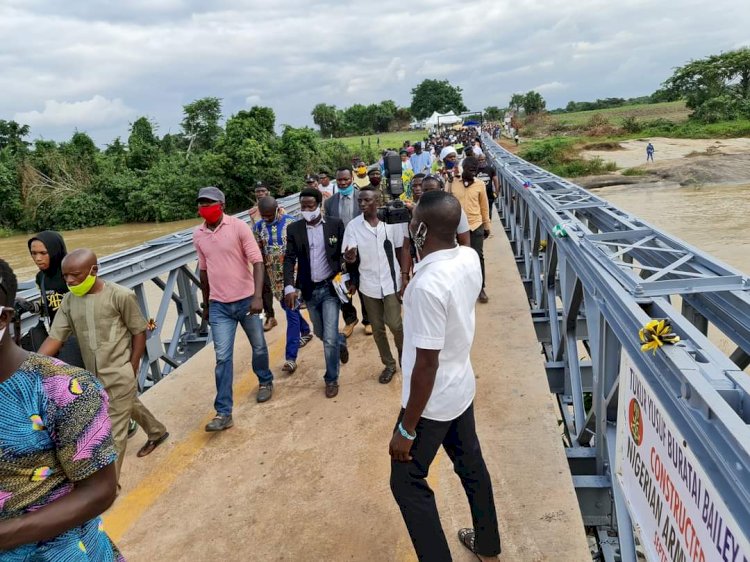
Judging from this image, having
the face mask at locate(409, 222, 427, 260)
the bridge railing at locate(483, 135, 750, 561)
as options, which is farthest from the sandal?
the bridge railing at locate(483, 135, 750, 561)

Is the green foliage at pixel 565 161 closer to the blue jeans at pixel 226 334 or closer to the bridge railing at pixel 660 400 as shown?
the bridge railing at pixel 660 400

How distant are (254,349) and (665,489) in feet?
10.5

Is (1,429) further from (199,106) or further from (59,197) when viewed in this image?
(199,106)

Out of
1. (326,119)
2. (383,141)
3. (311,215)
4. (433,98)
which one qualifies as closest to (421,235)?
(311,215)

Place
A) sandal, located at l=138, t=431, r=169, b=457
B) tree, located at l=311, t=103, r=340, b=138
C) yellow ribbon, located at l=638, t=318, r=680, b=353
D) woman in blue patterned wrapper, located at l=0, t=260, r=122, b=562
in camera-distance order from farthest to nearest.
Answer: tree, located at l=311, t=103, r=340, b=138 < sandal, located at l=138, t=431, r=169, b=457 < yellow ribbon, located at l=638, t=318, r=680, b=353 < woman in blue patterned wrapper, located at l=0, t=260, r=122, b=562

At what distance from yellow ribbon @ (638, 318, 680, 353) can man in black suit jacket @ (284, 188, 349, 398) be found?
2.81 metres

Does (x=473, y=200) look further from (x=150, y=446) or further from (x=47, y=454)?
(x=47, y=454)

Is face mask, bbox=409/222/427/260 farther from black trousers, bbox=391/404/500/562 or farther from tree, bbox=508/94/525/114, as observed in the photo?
tree, bbox=508/94/525/114

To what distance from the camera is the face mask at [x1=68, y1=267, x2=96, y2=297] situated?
3098 mm

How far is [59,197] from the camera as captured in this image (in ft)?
106

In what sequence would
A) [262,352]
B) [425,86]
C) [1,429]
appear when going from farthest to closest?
[425,86] → [262,352] → [1,429]

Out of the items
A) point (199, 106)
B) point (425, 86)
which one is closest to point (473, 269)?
point (199, 106)

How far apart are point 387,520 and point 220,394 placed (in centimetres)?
169

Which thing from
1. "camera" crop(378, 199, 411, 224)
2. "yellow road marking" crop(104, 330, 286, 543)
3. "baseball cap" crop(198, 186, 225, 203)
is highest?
"baseball cap" crop(198, 186, 225, 203)
